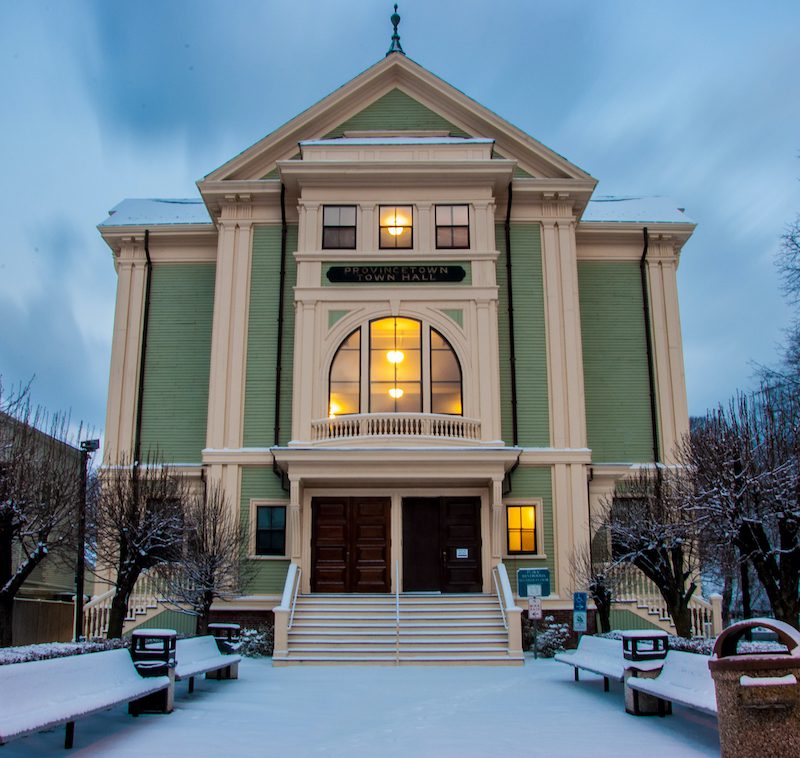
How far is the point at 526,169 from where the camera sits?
26422mm

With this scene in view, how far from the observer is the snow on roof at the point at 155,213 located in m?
27.7

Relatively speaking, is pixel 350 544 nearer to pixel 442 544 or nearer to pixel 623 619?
pixel 442 544

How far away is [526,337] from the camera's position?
987 inches

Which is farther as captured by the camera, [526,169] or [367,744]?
[526,169]

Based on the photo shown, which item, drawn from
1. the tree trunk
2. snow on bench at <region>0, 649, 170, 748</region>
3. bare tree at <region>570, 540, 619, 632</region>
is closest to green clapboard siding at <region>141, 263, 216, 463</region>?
bare tree at <region>570, 540, 619, 632</region>

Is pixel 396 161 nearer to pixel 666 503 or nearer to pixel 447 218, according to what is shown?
pixel 447 218

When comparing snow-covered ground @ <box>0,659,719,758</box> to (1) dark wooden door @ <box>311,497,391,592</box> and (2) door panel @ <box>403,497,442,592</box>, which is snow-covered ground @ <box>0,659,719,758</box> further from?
(2) door panel @ <box>403,497,442,592</box>

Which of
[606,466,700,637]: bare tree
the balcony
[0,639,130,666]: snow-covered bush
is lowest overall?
[0,639,130,666]: snow-covered bush

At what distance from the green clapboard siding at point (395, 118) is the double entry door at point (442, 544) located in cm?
1110

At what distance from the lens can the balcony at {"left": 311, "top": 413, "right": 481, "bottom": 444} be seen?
74.1 ft

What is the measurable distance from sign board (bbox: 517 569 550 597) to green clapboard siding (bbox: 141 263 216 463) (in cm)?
1030

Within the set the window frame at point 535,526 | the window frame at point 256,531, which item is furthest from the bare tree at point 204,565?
the window frame at point 535,526

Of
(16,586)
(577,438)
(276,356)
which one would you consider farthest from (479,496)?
(16,586)

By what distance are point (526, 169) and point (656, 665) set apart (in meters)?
17.9
